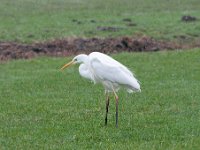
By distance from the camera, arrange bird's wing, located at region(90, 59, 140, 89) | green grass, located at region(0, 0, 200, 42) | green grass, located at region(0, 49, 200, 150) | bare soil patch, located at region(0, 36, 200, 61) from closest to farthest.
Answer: green grass, located at region(0, 49, 200, 150), bird's wing, located at region(90, 59, 140, 89), bare soil patch, located at region(0, 36, 200, 61), green grass, located at region(0, 0, 200, 42)

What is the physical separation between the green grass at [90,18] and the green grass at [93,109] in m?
7.25

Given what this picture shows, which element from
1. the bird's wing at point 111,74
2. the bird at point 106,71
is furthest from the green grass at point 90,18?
the bird's wing at point 111,74

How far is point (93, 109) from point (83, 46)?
1277 centimetres

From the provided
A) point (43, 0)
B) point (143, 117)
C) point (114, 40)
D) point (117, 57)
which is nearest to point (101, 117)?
point (143, 117)

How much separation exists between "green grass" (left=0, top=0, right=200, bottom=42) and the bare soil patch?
6.31 feet

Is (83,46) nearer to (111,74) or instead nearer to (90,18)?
(90,18)

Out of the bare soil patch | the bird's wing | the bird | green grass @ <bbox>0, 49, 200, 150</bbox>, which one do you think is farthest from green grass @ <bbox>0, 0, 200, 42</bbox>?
the bird's wing

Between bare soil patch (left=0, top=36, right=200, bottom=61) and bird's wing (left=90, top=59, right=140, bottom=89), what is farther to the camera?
bare soil patch (left=0, top=36, right=200, bottom=61)

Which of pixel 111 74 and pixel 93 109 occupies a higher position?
pixel 111 74

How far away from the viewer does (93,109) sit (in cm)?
1544

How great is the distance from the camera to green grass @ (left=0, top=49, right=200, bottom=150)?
11.9 metres

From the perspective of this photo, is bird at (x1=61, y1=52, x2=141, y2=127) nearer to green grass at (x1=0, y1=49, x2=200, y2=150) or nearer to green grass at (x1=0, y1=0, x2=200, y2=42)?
green grass at (x1=0, y1=49, x2=200, y2=150)

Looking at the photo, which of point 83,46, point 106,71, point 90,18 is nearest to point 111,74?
point 106,71

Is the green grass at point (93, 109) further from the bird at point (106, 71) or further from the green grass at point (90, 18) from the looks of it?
the green grass at point (90, 18)
